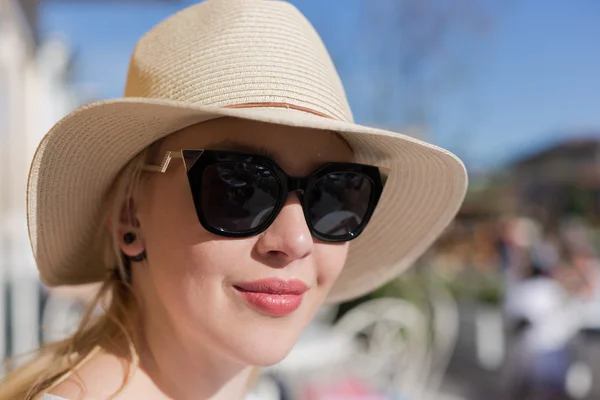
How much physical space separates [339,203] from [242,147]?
0.21m

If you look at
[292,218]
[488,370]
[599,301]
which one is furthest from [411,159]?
[599,301]

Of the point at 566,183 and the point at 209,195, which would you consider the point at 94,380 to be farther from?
the point at 566,183

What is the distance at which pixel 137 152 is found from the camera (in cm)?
111

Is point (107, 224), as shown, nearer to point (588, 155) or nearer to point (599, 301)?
point (599, 301)

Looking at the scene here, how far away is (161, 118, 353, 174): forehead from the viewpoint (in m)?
0.99

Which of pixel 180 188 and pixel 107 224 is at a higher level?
pixel 180 188

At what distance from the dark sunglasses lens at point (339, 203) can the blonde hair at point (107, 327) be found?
324 mm

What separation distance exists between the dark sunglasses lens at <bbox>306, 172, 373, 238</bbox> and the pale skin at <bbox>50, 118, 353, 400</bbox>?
0.03 meters

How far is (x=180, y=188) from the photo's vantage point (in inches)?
40.0

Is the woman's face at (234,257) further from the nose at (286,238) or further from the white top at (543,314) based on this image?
the white top at (543,314)

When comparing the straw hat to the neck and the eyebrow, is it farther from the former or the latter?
the neck

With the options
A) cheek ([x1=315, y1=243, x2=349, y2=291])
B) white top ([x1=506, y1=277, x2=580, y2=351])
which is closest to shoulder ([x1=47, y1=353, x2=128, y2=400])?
cheek ([x1=315, y1=243, x2=349, y2=291])

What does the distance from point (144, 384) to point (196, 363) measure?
0.10m

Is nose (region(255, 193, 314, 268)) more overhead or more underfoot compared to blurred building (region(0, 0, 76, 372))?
more overhead
